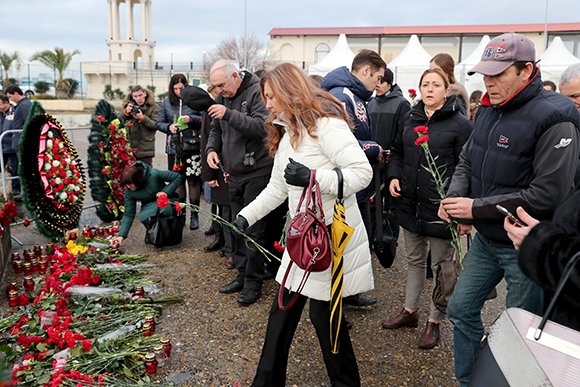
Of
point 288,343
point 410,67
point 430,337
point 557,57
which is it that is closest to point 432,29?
point 410,67

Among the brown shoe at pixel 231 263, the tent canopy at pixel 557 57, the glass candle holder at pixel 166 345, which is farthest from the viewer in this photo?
the tent canopy at pixel 557 57

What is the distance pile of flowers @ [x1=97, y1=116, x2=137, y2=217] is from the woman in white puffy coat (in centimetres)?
440

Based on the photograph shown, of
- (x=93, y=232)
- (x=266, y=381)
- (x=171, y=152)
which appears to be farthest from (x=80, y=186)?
(x=266, y=381)

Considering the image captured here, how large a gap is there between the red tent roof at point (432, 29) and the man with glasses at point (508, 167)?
4515 cm

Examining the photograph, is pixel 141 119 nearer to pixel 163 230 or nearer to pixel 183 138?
pixel 183 138

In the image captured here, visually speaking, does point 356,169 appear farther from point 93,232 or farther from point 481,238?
point 93,232

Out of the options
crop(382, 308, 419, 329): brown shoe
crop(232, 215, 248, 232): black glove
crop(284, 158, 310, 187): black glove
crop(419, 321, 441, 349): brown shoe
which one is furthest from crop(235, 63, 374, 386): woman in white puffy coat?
crop(382, 308, 419, 329): brown shoe

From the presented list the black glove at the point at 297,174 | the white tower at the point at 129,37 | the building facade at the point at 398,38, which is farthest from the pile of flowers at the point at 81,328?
the white tower at the point at 129,37

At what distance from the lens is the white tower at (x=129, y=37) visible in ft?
232

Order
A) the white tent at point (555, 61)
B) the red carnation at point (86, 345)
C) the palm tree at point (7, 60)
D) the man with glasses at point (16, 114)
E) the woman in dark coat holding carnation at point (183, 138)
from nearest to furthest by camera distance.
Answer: the red carnation at point (86, 345)
the woman in dark coat holding carnation at point (183, 138)
the man with glasses at point (16, 114)
the white tent at point (555, 61)
the palm tree at point (7, 60)

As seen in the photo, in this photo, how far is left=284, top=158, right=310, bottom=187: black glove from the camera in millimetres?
2408

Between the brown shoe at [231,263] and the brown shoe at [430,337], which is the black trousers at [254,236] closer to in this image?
the brown shoe at [231,263]

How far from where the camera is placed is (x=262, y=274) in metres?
4.19

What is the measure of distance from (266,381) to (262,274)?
1.54 m
